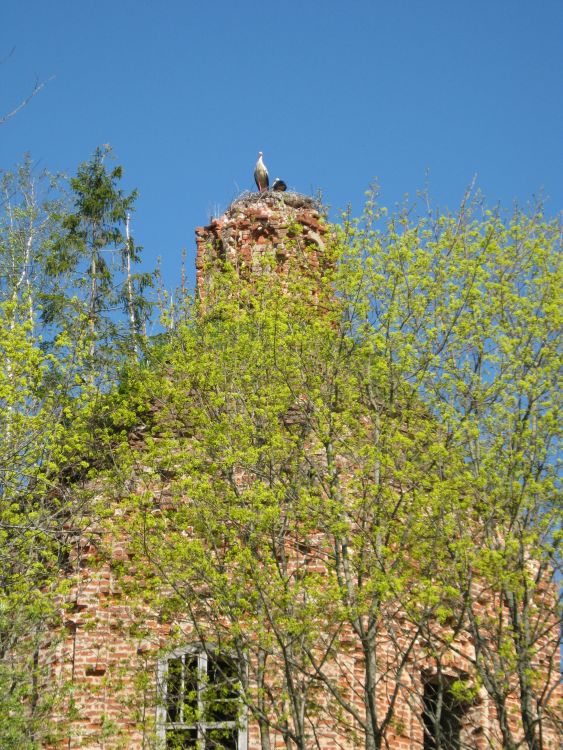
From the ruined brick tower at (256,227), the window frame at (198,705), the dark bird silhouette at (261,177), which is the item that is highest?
the dark bird silhouette at (261,177)

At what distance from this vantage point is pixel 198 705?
10.1 metres

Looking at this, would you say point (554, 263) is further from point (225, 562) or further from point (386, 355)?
point (225, 562)

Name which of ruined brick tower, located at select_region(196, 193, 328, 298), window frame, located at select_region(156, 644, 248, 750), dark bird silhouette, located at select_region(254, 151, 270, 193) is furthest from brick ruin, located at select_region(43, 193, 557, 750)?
dark bird silhouette, located at select_region(254, 151, 270, 193)

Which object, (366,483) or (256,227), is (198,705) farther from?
(256,227)

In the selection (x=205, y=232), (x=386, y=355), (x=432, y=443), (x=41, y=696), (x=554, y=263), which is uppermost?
(x=205, y=232)

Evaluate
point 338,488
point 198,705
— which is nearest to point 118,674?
point 198,705

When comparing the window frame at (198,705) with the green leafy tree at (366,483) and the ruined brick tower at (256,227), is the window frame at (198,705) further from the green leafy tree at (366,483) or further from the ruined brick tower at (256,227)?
the ruined brick tower at (256,227)

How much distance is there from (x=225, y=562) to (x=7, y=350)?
12.9 feet

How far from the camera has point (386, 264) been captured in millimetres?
11398

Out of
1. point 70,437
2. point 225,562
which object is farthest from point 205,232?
point 225,562

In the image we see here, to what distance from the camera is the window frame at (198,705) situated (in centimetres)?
987

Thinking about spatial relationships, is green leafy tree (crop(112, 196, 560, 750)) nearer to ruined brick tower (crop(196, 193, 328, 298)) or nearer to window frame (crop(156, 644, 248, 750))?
window frame (crop(156, 644, 248, 750))

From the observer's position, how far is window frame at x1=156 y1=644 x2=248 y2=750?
9868mm

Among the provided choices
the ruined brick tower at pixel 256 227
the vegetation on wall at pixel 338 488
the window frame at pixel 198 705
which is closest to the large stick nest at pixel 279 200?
the ruined brick tower at pixel 256 227
